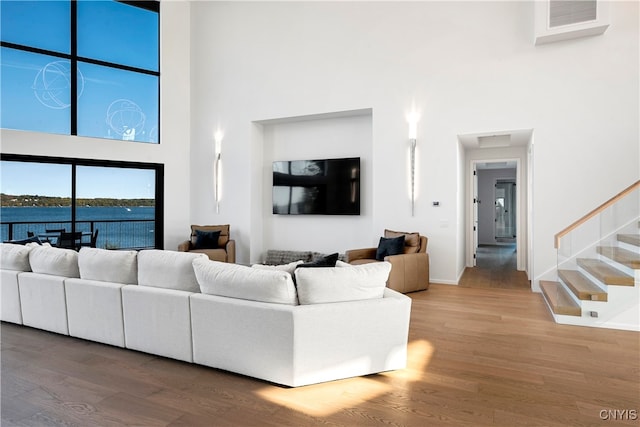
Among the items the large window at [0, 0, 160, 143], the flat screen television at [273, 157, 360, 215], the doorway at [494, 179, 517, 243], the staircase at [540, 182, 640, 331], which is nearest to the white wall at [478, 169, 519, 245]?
the doorway at [494, 179, 517, 243]

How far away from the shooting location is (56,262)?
3.73 m

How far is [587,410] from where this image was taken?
7.74 ft

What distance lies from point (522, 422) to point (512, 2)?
18.9 feet

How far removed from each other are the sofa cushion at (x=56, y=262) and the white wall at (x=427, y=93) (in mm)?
4155

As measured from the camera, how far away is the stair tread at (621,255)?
13.0ft

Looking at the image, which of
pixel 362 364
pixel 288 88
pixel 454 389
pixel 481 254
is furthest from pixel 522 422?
pixel 481 254

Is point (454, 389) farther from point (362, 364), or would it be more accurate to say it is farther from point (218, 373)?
point (218, 373)

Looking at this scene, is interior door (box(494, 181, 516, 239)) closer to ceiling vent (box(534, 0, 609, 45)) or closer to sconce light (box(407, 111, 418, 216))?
sconce light (box(407, 111, 418, 216))

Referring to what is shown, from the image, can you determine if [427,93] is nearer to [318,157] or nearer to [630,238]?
[318,157]

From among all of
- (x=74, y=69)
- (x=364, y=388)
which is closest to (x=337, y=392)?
(x=364, y=388)

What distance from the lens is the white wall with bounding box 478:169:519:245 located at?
39.5 feet

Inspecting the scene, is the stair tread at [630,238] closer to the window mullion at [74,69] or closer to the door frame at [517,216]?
the door frame at [517,216]

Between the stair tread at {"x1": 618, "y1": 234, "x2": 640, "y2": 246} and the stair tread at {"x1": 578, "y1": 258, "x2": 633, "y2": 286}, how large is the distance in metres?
0.32

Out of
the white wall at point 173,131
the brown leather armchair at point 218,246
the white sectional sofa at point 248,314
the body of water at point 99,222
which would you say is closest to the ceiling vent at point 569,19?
the white sectional sofa at point 248,314
